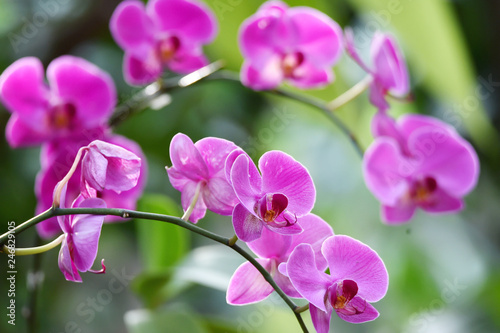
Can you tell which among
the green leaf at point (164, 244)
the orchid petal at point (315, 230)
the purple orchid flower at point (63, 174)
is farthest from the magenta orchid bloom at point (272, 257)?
the green leaf at point (164, 244)

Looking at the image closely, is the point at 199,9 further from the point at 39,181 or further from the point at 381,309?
the point at 381,309

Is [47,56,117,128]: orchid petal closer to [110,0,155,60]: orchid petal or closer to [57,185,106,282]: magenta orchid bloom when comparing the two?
[110,0,155,60]: orchid petal

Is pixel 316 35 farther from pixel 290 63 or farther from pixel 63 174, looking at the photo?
pixel 63 174

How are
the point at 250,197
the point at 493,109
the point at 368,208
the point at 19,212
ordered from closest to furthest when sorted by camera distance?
the point at 250,197, the point at 19,212, the point at 368,208, the point at 493,109

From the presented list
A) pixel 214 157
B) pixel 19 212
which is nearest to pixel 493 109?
pixel 19 212

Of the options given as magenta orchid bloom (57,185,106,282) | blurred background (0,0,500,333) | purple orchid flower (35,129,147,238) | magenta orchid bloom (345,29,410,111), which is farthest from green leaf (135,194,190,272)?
magenta orchid bloom (57,185,106,282)

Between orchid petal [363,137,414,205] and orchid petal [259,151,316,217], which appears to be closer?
orchid petal [259,151,316,217]
